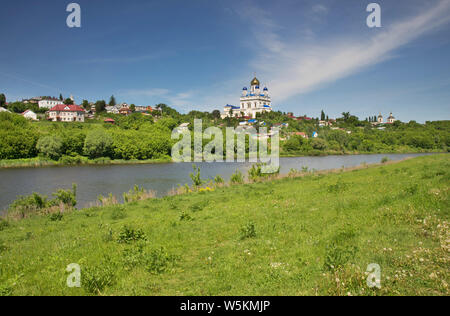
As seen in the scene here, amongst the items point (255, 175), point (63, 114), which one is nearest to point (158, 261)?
point (255, 175)

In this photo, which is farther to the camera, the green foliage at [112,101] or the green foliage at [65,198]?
the green foliage at [112,101]

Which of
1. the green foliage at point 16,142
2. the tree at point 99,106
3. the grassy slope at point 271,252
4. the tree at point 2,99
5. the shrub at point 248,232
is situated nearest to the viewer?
the grassy slope at point 271,252

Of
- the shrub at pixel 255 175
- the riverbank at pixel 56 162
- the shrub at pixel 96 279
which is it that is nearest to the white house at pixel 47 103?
the riverbank at pixel 56 162

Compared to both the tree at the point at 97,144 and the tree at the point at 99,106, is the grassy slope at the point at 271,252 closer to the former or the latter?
the tree at the point at 97,144

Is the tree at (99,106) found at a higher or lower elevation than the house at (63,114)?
higher

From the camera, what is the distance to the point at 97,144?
6988 cm

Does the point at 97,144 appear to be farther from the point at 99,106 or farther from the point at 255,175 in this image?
the point at 99,106

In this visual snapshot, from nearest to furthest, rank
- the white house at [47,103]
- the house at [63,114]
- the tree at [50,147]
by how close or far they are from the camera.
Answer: the tree at [50,147] < the house at [63,114] < the white house at [47,103]

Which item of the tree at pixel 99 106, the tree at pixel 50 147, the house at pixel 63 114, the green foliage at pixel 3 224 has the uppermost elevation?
the tree at pixel 99 106

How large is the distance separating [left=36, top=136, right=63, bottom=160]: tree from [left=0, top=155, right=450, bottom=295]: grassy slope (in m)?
60.2

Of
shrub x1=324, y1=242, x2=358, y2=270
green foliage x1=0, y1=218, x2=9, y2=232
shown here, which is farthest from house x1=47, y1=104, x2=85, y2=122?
shrub x1=324, y1=242, x2=358, y2=270

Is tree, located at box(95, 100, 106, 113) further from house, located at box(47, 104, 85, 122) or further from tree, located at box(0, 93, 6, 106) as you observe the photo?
tree, located at box(0, 93, 6, 106)

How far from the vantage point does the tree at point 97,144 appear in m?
69.9

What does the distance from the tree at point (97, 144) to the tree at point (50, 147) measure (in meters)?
5.92
